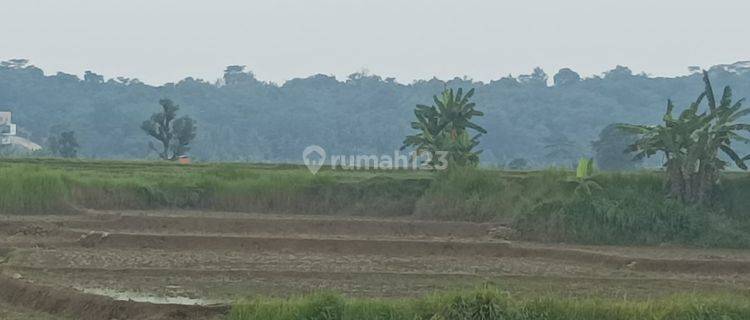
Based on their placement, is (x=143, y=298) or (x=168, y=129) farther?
(x=168, y=129)

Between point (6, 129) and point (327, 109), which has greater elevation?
point (327, 109)

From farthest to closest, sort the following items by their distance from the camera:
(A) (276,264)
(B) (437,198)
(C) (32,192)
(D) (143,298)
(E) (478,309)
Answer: (B) (437,198) → (C) (32,192) → (A) (276,264) → (D) (143,298) → (E) (478,309)

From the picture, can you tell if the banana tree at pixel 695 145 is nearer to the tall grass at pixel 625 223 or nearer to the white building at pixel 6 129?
the tall grass at pixel 625 223

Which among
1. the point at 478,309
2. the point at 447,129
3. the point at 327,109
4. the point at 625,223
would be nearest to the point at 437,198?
the point at 447,129

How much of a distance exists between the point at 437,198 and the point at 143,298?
13.3 meters

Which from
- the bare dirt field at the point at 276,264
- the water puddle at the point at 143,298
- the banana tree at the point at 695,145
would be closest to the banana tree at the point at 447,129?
the bare dirt field at the point at 276,264

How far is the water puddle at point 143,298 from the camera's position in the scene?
11378 mm

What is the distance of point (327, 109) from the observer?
259 feet

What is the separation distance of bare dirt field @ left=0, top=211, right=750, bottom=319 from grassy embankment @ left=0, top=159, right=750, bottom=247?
0.96 metres

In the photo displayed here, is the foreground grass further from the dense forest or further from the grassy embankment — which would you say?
the dense forest

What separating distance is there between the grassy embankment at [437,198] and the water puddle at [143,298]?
1073 centimetres

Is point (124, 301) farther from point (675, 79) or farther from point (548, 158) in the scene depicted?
point (675, 79)

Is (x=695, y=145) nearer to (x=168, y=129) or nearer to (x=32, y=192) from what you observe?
(x=32, y=192)

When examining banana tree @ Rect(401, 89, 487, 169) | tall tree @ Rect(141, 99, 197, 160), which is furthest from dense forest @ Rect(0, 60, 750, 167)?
banana tree @ Rect(401, 89, 487, 169)
